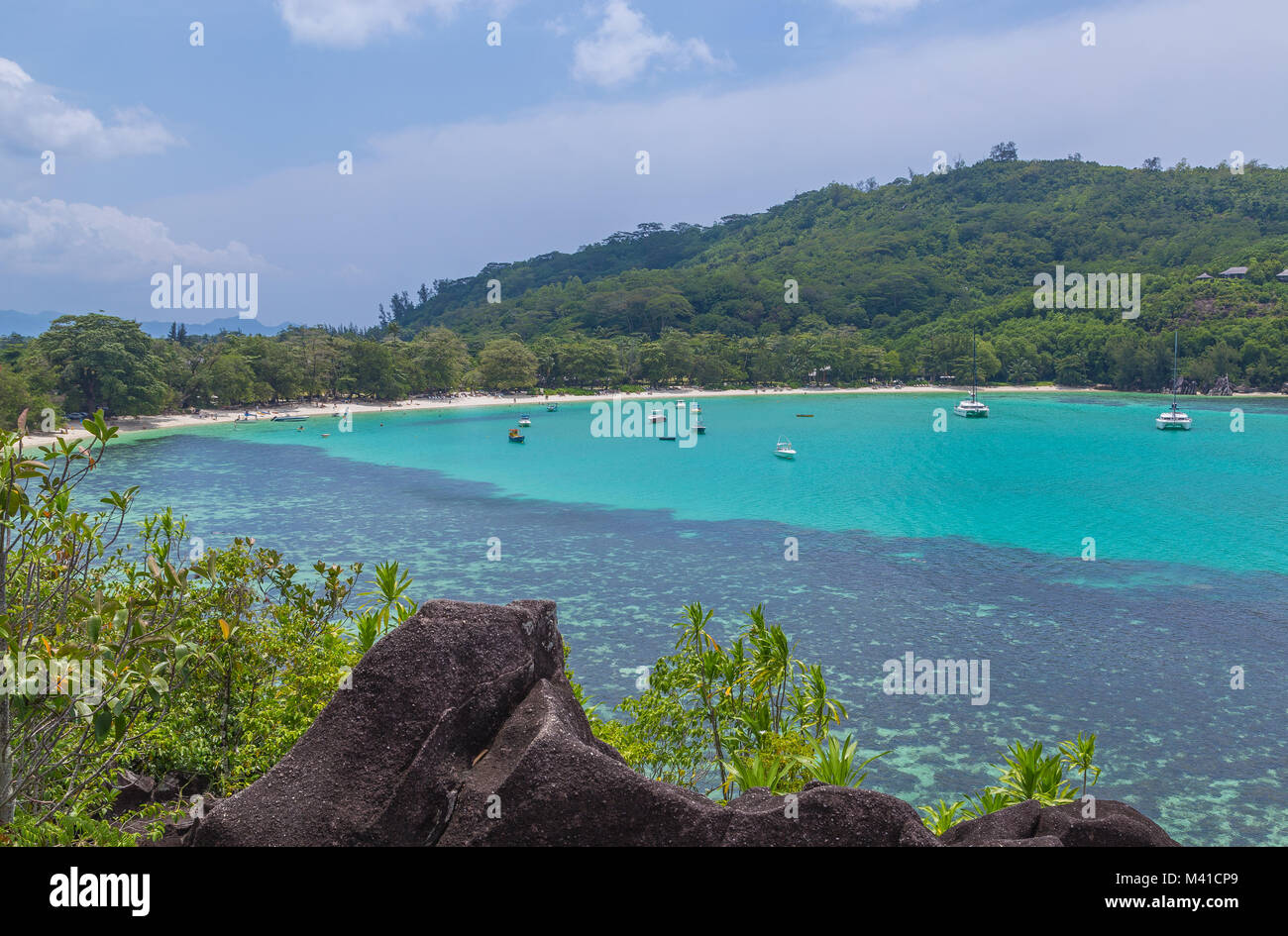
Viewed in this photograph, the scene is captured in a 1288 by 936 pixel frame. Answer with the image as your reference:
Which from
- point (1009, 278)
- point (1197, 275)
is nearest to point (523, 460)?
point (1197, 275)

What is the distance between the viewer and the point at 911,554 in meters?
32.0

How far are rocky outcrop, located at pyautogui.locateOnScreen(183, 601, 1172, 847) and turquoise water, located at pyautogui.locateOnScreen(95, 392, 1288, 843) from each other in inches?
439

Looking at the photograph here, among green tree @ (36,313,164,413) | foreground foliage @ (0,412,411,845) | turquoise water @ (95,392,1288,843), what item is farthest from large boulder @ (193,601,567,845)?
green tree @ (36,313,164,413)

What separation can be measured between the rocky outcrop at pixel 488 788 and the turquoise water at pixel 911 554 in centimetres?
1116

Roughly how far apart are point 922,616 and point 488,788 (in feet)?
69.4

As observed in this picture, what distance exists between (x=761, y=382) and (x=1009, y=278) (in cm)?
6815

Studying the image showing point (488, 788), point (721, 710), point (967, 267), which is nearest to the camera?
point (488, 788)

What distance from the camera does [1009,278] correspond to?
522 ft

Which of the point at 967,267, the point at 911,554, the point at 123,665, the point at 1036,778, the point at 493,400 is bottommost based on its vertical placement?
the point at 911,554

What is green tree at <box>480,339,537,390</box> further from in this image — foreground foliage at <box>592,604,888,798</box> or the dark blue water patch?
foreground foliage at <box>592,604,888,798</box>

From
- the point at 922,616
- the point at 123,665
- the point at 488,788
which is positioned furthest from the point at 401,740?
the point at 922,616

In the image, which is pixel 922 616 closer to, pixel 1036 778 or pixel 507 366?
pixel 1036 778

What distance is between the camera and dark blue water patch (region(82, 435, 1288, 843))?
15930 millimetres

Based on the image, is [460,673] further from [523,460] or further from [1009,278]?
[1009,278]
